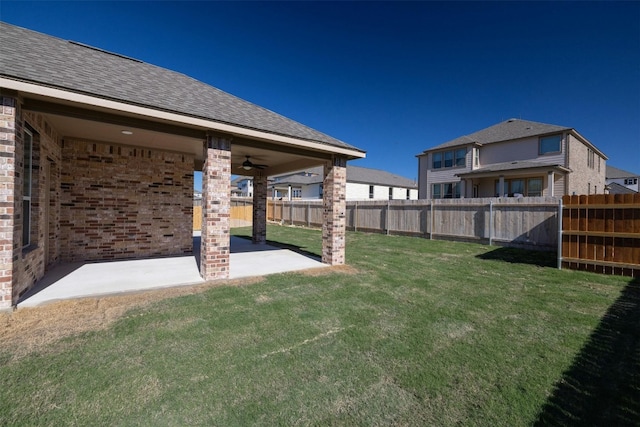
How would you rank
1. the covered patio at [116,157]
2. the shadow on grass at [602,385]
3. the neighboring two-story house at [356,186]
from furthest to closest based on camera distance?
the neighboring two-story house at [356,186] → the covered patio at [116,157] → the shadow on grass at [602,385]

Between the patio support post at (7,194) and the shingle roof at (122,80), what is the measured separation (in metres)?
0.56

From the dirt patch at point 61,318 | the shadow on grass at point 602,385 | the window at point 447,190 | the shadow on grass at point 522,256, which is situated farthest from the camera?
the window at point 447,190

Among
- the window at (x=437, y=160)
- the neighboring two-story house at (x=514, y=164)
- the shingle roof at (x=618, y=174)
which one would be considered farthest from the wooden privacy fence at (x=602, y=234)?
the shingle roof at (x=618, y=174)

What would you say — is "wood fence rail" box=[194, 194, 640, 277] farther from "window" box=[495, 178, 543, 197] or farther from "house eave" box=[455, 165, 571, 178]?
"house eave" box=[455, 165, 571, 178]

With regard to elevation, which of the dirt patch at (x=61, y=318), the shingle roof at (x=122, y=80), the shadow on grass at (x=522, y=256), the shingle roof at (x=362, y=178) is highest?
the shingle roof at (x=362, y=178)

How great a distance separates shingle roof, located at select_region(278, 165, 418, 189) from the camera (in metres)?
32.1

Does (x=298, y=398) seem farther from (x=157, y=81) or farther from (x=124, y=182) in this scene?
(x=124, y=182)

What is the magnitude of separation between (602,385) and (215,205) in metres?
6.11

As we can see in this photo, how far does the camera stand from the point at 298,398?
8.00 ft

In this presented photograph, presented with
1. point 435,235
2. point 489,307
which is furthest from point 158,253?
point 435,235

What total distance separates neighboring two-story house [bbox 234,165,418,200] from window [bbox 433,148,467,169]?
9.66 m

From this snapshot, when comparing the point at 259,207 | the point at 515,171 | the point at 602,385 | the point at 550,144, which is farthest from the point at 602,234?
the point at 550,144

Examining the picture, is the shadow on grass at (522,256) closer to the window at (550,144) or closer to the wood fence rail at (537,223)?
the wood fence rail at (537,223)

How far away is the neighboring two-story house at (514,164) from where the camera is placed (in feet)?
56.5
